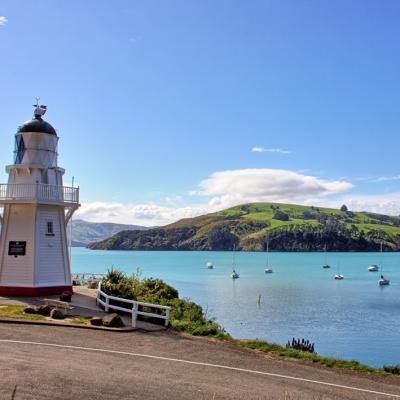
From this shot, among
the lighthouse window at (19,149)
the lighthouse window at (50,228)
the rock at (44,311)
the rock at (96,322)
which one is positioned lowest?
the rock at (96,322)

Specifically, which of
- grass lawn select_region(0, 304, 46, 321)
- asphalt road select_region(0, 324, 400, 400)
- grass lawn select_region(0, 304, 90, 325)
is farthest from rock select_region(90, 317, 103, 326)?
grass lawn select_region(0, 304, 46, 321)

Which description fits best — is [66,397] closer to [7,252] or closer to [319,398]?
[319,398]

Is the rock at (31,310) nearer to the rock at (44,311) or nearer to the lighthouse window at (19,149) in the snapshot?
the rock at (44,311)

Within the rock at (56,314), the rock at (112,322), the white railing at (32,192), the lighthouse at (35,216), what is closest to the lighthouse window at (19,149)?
the lighthouse at (35,216)

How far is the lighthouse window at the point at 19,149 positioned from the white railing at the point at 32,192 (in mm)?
1652

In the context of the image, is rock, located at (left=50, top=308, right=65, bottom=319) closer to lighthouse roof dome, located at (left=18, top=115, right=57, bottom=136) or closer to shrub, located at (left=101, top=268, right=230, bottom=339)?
shrub, located at (left=101, top=268, right=230, bottom=339)

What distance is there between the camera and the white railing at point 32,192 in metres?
28.0

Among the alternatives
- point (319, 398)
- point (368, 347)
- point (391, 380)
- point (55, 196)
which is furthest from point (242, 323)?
point (319, 398)

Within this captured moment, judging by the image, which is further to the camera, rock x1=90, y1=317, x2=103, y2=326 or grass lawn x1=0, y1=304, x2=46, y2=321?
grass lawn x1=0, y1=304, x2=46, y2=321

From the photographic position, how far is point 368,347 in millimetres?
34094

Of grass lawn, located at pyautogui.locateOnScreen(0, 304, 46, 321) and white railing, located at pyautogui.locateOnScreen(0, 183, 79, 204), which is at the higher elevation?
white railing, located at pyautogui.locateOnScreen(0, 183, 79, 204)

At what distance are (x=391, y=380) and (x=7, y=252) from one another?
21.3 m

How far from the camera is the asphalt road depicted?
11.3 metres

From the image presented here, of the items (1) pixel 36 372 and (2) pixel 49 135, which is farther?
(2) pixel 49 135
